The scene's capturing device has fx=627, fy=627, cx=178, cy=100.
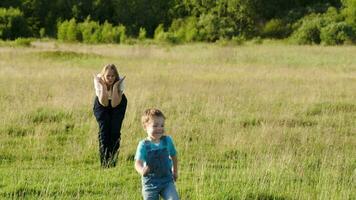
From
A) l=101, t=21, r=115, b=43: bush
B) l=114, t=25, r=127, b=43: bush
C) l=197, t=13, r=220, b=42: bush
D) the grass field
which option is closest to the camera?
the grass field

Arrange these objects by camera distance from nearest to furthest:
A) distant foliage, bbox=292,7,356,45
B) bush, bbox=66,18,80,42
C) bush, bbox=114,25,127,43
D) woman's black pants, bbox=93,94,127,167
A: woman's black pants, bbox=93,94,127,167 → distant foliage, bbox=292,7,356,45 → bush, bbox=114,25,127,43 → bush, bbox=66,18,80,42

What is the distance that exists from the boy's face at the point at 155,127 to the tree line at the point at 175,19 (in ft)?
170

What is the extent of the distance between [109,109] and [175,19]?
6637cm

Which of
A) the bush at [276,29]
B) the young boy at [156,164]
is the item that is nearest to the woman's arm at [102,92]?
the young boy at [156,164]

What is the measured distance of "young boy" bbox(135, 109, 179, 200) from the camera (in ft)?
19.3

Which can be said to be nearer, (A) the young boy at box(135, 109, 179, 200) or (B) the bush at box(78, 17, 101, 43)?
(A) the young boy at box(135, 109, 179, 200)

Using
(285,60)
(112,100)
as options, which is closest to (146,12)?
(285,60)

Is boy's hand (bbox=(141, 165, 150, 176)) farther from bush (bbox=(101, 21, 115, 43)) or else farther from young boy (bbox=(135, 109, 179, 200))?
bush (bbox=(101, 21, 115, 43))

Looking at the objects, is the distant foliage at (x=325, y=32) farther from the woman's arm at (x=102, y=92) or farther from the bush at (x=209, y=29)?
the woman's arm at (x=102, y=92)

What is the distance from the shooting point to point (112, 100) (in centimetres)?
902

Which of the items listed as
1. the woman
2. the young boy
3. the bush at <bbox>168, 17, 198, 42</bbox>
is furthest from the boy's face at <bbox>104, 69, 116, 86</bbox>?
the bush at <bbox>168, 17, 198, 42</bbox>

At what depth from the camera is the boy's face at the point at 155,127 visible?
5.73m

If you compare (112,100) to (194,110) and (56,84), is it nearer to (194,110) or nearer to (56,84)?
(194,110)

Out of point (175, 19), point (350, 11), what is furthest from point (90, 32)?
point (350, 11)
